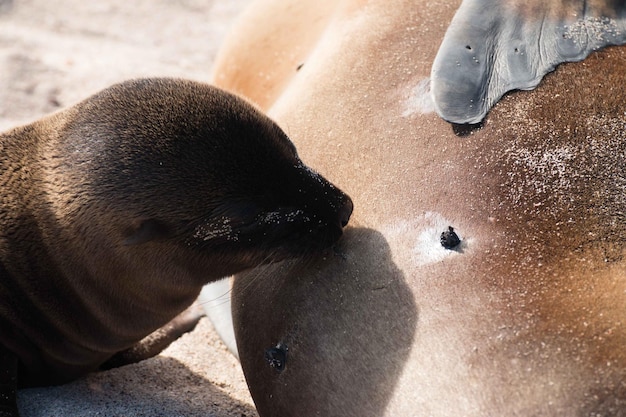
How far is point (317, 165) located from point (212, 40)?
334cm

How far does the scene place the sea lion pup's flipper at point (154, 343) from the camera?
3479 millimetres

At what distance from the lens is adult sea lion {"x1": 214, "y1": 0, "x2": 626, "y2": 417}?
2396 millimetres

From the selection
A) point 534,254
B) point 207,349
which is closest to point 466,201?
point 534,254

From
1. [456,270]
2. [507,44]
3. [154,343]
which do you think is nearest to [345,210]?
[456,270]

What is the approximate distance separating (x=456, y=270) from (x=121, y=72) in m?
3.51

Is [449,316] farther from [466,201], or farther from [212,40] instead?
[212,40]

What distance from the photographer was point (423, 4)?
3.46m

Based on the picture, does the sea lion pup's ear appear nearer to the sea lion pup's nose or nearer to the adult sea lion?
the adult sea lion

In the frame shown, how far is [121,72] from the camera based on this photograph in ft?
18.2

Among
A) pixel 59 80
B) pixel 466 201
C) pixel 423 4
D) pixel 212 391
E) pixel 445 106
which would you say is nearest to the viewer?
pixel 466 201

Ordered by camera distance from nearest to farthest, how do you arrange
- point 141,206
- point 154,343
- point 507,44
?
point 141,206, point 507,44, point 154,343

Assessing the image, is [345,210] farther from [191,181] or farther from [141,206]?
[141,206]

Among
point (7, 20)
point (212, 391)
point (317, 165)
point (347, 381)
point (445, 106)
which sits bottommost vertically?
point (7, 20)

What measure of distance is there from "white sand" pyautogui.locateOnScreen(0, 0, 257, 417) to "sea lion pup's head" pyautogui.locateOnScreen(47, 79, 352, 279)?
1.88 feet
